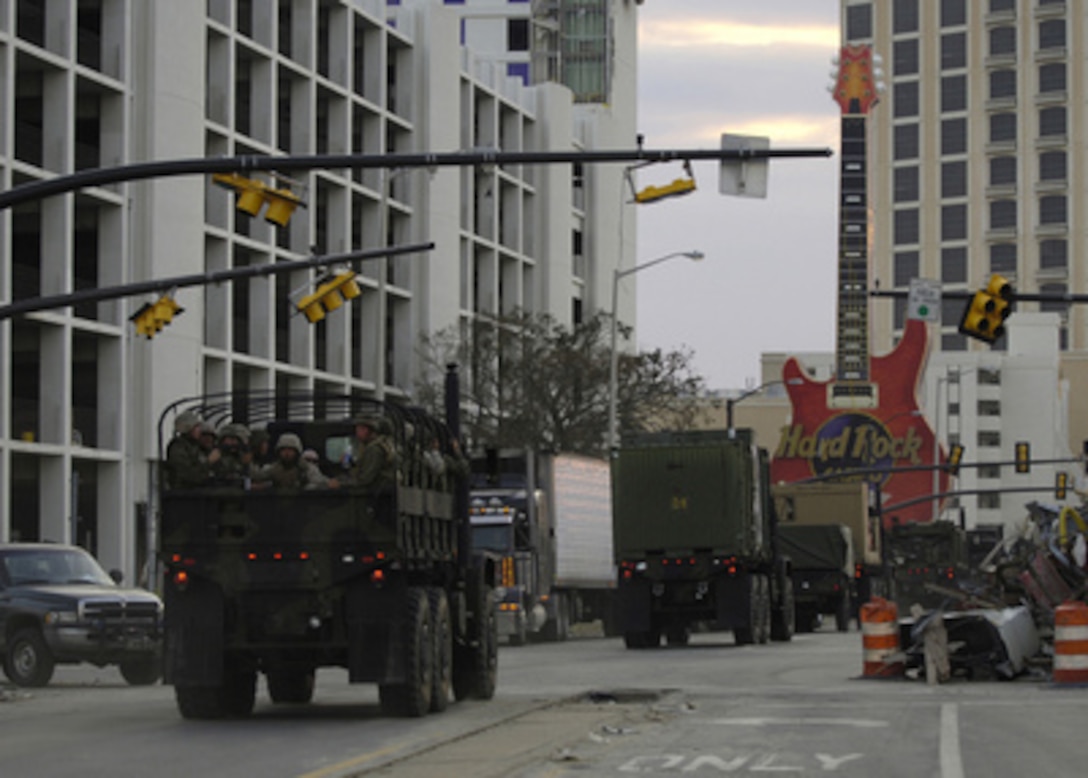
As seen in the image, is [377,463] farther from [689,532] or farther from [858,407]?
[858,407]

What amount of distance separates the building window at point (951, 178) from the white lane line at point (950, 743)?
149 m

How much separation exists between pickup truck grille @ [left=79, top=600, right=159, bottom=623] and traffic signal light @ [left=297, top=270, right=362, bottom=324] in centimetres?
474

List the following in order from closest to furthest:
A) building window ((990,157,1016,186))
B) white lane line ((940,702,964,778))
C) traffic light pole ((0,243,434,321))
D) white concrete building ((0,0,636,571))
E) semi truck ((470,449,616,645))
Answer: white lane line ((940,702,964,778)) → traffic light pole ((0,243,434,321)) → semi truck ((470,449,616,645)) → white concrete building ((0,0,636,571)) → building window ((990,157,1016,186))

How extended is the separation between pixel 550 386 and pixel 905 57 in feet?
348

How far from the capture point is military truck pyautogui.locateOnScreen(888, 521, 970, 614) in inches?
2584

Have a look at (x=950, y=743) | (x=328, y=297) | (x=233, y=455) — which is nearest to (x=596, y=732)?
(x=950, y=743)

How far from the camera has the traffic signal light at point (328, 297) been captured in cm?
3050

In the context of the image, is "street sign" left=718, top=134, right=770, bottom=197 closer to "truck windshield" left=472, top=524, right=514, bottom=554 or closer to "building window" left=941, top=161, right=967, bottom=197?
"truck windshield" left=472, top=524, right=514, bottom=554

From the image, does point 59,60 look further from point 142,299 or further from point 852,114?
point 852,114

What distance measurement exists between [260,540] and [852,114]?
275 ft

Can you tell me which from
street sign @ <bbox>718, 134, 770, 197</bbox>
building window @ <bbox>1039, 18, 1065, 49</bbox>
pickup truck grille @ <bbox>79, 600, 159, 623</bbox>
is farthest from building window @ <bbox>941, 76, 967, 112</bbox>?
street sign @ <bbox>718, 134, 770, 197</bbox>

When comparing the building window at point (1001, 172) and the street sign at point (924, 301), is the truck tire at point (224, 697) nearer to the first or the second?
the street sign at point (924, 301)

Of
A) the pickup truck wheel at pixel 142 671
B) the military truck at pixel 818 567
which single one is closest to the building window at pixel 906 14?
the military truck at pixel 818 567

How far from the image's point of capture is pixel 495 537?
41.2m
